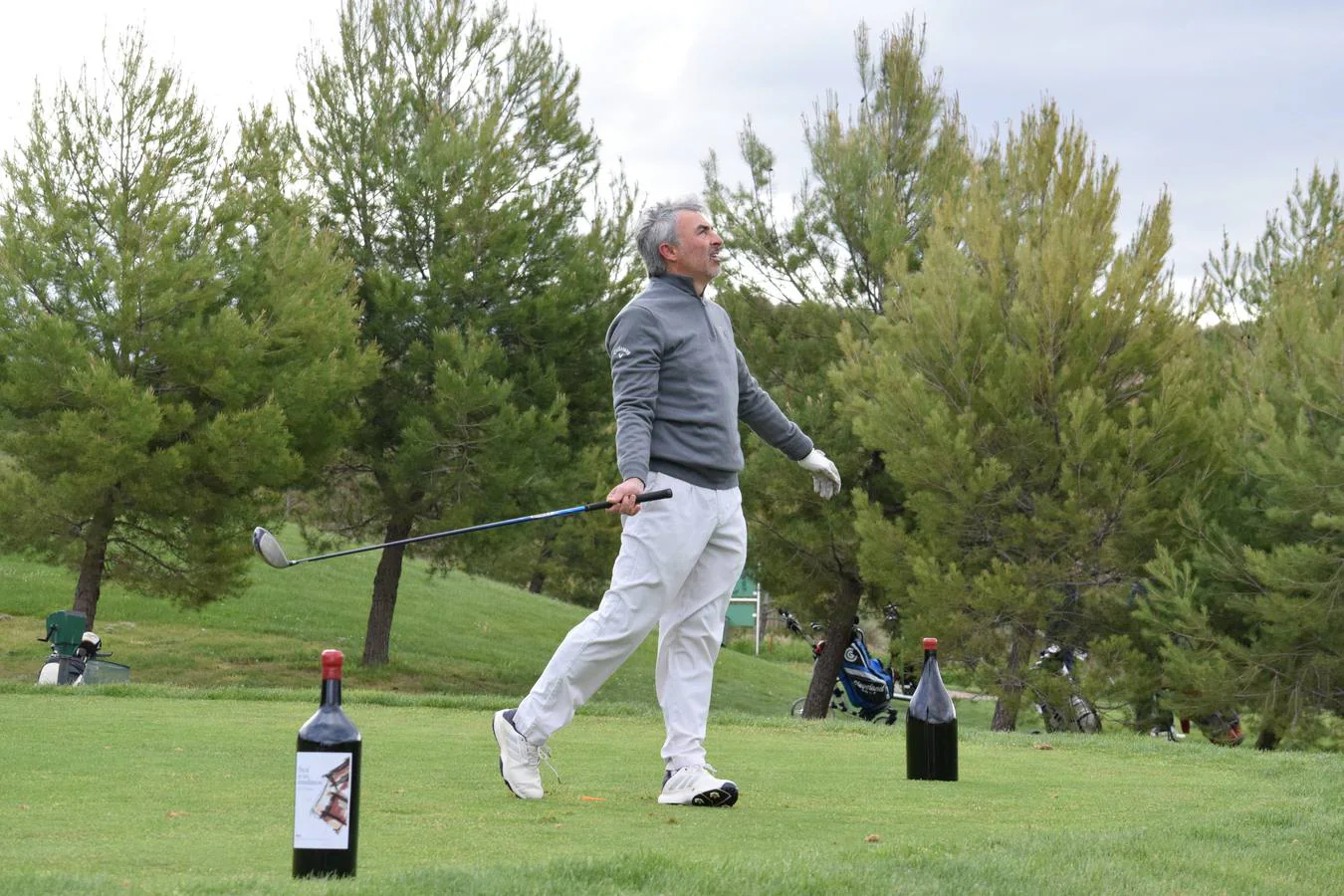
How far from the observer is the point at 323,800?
3105 millimetres

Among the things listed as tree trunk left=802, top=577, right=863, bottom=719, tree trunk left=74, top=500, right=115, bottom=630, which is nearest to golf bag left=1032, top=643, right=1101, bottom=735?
tree trunk left=802, top=577, right=863, bottom=719

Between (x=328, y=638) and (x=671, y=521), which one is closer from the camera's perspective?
(x=671, y=521)

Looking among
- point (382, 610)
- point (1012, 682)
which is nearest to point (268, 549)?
point (1012, 682)

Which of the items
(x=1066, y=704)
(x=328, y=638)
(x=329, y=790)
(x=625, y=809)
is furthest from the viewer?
(x=328, y=638)

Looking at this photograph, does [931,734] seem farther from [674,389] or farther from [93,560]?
[93,560]

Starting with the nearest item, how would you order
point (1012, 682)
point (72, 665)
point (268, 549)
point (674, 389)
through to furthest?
point (674, 389) < point (268, 549) < point (72, 665) < point (1012, 682)

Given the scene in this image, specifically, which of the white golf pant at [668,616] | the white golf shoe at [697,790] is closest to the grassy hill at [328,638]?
the white golf pant at [668,616]

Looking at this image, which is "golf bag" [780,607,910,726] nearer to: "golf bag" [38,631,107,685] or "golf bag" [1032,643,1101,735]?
"golf bag" [1032,643,1101,735]

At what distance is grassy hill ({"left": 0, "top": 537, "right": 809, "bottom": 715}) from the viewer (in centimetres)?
2105

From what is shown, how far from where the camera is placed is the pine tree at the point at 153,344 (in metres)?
16.6

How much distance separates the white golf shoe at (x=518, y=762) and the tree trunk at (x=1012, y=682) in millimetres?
12442

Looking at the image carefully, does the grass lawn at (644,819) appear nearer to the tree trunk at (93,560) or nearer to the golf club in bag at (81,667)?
the golf club in bag at (81,667)

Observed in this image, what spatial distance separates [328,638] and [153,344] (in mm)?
9254

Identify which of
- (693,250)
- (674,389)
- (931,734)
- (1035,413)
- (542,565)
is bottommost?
(931,734)
